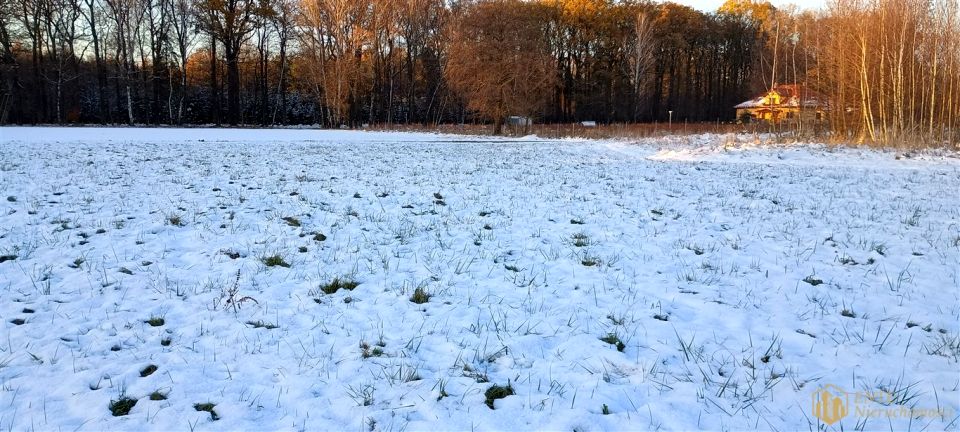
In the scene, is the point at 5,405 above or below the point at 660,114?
below

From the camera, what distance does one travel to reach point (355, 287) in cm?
449

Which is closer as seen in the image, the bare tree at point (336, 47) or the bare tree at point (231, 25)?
the bare tree at point (336, 47)

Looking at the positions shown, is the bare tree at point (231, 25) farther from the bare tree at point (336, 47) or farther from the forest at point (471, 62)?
the bare tree at point (336, 47)

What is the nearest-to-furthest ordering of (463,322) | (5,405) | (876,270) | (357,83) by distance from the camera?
1. (5,405)
2. (463,322)
3. (876,270)
4. (357,83)

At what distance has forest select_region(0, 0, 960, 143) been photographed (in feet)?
61.8

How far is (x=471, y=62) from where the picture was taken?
1248 inches

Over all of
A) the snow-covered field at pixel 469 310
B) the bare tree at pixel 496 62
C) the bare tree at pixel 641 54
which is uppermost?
the bare tree at pixel 641 54

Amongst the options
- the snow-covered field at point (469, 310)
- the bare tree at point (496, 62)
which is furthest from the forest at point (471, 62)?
the snow-covered field at point (469, 310)

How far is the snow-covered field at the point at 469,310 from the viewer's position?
2799 mm

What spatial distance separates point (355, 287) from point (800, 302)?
11.7 ft

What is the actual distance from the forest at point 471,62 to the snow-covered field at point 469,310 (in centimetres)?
1473

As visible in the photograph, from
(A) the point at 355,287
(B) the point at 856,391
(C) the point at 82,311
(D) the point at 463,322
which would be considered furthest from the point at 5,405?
(B) the point at 856,391

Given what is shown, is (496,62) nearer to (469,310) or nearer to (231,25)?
(231,25)

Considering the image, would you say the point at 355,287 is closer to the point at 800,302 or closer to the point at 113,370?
the point at 113,370
